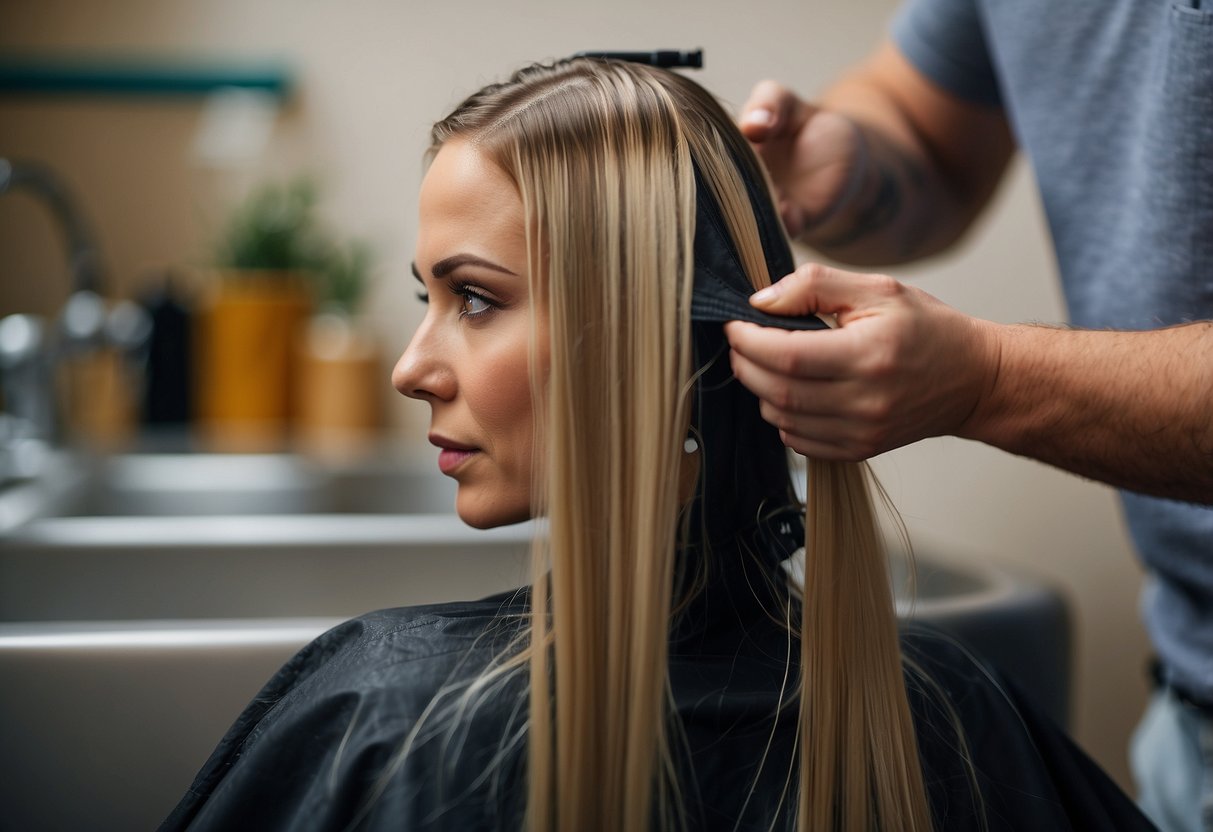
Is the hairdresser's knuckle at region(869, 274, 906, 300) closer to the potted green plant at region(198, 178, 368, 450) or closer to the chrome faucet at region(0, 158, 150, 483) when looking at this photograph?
the chrome faucet at region(0, 158, 150, 483)

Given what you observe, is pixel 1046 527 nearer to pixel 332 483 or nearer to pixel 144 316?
pixel 332 483

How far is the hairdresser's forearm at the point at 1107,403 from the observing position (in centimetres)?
59

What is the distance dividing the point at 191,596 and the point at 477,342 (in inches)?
25.8

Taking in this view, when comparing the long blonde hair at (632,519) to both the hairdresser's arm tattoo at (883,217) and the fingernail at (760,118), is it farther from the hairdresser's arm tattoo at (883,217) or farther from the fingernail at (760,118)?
the hairdresser's arm tattoo at (883,217)

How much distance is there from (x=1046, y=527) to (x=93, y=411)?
162 cm

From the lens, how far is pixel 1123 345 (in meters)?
0.63

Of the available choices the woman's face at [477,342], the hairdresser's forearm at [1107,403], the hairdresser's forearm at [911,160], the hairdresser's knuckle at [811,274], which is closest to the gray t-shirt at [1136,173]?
the hairdresser's forearm at [911,160]

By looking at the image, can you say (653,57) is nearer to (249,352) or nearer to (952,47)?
(952,47)

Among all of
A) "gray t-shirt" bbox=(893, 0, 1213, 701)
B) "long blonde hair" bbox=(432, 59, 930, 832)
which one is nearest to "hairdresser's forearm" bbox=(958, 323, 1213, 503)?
"long blonde hair" bbox=(432, 59, 930, 832)

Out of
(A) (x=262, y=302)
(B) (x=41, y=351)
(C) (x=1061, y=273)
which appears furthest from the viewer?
(A) (x=262, y=302)

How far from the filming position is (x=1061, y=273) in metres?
0.98

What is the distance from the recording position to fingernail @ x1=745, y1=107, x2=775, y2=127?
2.61 feet

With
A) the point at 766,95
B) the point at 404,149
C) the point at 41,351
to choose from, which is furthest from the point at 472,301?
the point at 404,149

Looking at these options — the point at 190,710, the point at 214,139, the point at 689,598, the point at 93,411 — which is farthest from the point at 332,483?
the point at 689,598
